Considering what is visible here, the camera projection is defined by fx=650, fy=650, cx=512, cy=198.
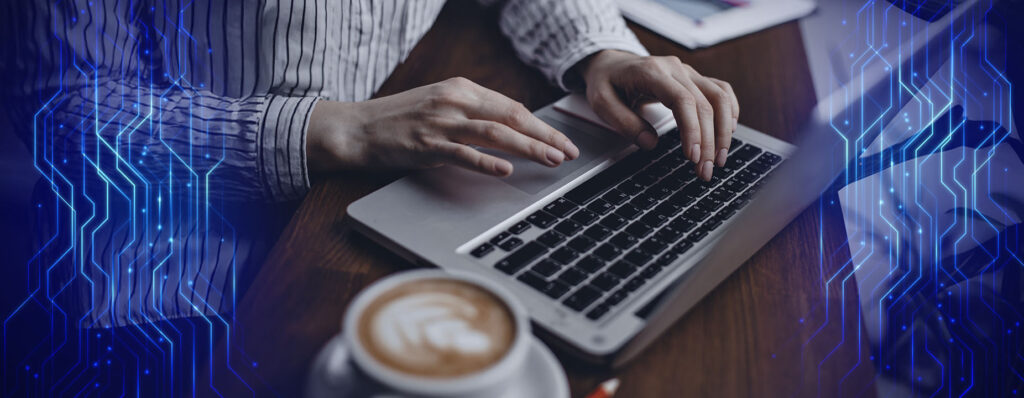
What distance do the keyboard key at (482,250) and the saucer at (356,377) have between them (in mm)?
122

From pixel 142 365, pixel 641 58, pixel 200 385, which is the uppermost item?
pixel 641 58

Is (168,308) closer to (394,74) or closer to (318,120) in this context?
(318,120)

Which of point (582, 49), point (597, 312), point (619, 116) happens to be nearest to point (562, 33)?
point (582, 49)

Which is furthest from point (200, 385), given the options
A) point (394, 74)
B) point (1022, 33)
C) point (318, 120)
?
point (1022, 33)

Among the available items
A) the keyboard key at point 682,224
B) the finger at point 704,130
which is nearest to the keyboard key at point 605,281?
the keyboard key at point 682,224

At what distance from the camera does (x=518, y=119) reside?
2.08ft

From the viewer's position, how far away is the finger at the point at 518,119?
24.6 inches

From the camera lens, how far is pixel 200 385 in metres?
0.42

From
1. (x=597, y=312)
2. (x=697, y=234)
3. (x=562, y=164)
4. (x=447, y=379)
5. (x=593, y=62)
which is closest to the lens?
(x=447, y=379)

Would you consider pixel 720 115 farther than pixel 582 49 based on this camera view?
No

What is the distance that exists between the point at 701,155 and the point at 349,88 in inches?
18.4

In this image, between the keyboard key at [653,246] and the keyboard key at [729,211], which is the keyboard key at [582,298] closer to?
the keyboard key at [653,246]

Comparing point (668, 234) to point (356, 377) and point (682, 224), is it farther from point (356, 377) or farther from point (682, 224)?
point (356, 377)

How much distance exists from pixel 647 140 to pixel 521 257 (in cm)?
26
